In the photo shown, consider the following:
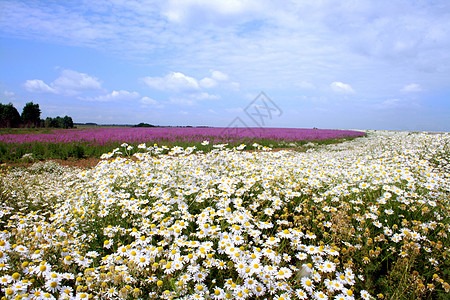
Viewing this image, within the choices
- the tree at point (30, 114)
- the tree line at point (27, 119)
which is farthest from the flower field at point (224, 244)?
the tree at point (30, 114)

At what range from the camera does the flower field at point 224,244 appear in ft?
7.78

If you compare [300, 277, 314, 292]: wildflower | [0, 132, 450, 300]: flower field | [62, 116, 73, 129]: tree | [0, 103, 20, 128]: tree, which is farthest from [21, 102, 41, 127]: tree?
[300, 277, 314, 292]: wildflower

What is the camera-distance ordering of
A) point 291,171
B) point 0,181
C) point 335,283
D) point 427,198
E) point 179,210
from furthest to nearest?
point 0,181 → point 291,171 → point 427,198 → point 179,210 → point 335,283

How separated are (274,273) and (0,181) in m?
8.12

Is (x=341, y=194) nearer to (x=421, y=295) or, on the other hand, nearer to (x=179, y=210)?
(x=421, y=295)

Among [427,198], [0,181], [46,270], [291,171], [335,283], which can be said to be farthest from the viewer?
[0,181]

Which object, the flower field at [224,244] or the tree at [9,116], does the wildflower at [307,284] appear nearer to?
the flower field at [224,244]

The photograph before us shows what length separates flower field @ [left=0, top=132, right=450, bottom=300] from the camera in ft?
7.78

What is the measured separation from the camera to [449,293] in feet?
9.21

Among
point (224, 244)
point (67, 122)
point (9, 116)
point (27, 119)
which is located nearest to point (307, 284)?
point (224, 244)

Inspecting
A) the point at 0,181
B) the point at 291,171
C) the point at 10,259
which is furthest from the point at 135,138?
the point at 10,259

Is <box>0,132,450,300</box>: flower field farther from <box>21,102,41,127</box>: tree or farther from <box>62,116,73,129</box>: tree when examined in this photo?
<box>62,116,73,129</box>: tree

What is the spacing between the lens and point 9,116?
1784 inches

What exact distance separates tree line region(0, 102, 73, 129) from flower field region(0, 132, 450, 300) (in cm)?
5388
